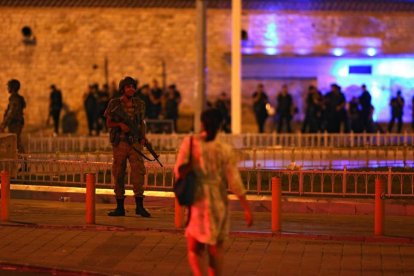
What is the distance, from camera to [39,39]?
37156 mm

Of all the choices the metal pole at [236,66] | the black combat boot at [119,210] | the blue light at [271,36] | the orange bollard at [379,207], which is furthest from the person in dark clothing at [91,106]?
the orange bollard at [379,207]

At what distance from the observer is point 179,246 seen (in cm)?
1280

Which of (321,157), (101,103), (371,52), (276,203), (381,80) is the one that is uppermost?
(371,52)

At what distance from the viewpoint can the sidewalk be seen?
452 inches

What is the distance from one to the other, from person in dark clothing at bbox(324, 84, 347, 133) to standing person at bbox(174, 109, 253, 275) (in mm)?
22294

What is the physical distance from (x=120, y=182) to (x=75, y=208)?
1.78 m

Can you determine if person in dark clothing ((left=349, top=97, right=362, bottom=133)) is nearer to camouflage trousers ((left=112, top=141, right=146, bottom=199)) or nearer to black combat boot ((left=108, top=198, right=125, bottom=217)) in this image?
black combat boot ((left=108, top=198, right=125, bottom=217))

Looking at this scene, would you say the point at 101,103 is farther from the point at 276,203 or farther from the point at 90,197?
the point at 276,203

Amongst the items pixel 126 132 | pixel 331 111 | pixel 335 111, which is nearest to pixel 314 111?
pixel 331 111

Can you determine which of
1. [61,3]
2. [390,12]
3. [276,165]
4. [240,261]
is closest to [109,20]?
[61,3]

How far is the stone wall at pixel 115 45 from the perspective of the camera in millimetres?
36750

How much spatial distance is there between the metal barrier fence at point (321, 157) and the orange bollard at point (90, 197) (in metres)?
7.02

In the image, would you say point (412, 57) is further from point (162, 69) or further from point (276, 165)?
point (276, 165)

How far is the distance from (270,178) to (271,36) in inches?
817
